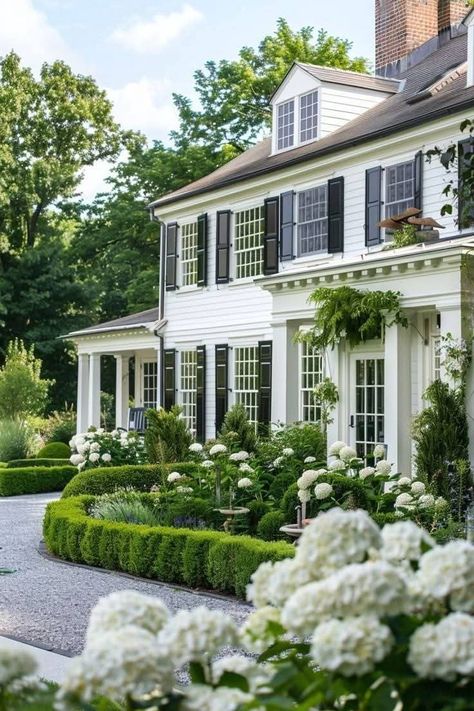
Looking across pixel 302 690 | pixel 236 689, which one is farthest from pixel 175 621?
pixel 302 690

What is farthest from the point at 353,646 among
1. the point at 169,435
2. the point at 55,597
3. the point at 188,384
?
the point at 188,384

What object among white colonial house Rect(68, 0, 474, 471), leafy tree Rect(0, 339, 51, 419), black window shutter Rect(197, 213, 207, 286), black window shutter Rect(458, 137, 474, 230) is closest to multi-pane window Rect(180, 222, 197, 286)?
white colonial house Rect(68, 0, 474, 471)

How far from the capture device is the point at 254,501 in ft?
37.5

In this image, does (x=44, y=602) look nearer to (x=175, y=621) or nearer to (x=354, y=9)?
(x=175, y=621)

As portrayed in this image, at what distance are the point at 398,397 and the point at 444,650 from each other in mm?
11295

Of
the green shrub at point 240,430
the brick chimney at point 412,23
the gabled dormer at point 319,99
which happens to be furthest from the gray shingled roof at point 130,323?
the brick chimney at point 412,23

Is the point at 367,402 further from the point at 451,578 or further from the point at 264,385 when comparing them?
the point at 451,578

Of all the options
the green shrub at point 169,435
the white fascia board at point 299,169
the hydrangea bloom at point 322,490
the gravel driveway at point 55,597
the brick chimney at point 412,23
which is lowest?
the gravel driveway at point 55,597

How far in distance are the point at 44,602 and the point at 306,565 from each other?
7013 millimetres

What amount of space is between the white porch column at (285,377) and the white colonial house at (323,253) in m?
0.02

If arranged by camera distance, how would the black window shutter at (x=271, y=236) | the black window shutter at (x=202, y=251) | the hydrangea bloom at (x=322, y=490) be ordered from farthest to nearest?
the black window shutter at (x=202, y=251) < the black window shutter at (x=271, y=236) < the hydrangea bloom at (x=322, y=490)

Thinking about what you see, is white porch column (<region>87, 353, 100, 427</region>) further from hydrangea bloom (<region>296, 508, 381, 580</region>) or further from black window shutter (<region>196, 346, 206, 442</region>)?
hydrangea bloom (<region>296, 508, 381, 580</region>)

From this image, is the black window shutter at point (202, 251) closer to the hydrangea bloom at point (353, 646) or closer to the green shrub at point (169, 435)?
the green shrub at point (169, 435)

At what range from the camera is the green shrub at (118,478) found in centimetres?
1394
